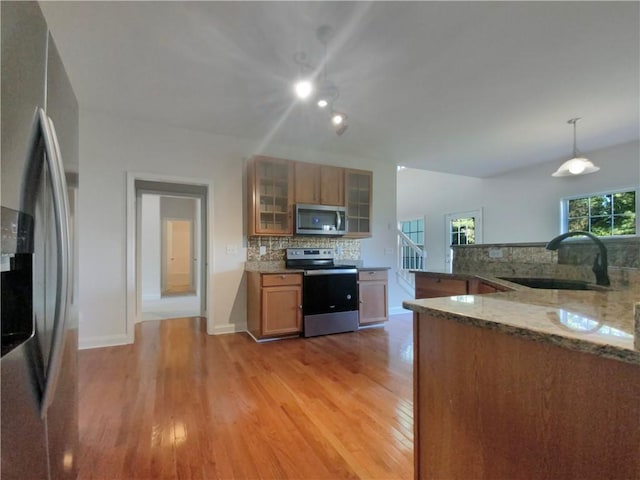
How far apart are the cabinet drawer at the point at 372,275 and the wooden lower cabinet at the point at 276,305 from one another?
86cm

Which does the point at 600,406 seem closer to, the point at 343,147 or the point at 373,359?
the point at 373,359

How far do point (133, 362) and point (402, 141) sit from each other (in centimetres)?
392

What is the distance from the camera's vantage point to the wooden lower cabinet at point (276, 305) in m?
3.34

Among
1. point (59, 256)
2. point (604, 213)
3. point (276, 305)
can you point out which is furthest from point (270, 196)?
point (604, 213)

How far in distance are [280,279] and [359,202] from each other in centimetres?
172

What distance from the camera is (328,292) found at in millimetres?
3623

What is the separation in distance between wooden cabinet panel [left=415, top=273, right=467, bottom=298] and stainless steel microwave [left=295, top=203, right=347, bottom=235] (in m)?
1.73

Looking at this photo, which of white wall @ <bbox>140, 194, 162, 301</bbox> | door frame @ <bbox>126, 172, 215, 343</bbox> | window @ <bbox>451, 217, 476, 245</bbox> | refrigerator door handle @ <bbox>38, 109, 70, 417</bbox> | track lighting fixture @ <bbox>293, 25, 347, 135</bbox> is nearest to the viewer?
refrigerator door handle @ <bbox>38, 109, 70, 417</bbox>

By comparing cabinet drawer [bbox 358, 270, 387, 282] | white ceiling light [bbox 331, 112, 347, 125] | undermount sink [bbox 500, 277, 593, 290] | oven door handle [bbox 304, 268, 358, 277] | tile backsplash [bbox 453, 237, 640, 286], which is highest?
white ceiling light [bbox 331, 112, 347, 125]

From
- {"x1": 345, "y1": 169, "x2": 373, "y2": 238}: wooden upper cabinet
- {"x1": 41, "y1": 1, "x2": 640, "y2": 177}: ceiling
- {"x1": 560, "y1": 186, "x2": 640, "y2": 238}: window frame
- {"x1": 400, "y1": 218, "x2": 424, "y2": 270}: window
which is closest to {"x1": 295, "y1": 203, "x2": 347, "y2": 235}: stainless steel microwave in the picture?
{"x1": 345, "y1": 169, "x2": 373, "y2": 238}: wooden upper cabinet

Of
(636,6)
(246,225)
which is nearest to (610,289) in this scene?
(636,6)

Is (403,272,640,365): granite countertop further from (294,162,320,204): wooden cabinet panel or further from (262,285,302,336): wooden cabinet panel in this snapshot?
(294,162,320,204): wooden cabinet panel

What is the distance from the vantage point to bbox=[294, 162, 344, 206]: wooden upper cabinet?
3.90 metres

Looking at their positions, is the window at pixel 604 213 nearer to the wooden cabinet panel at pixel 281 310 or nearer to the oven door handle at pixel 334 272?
the oven door handle at pixel 334 272
